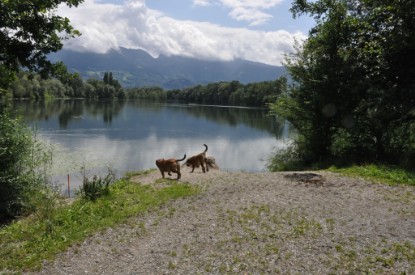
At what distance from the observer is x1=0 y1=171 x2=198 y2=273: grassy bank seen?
9.12 meters

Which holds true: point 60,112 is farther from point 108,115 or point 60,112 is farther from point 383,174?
point 383,174

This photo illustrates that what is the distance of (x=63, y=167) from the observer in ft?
102

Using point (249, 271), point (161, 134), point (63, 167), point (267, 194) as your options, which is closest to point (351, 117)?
point (267, 194)

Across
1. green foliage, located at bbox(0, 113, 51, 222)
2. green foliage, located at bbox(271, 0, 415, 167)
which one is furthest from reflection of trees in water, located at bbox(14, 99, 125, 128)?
green foliage, located at bbox(271, 0, 415, 167)

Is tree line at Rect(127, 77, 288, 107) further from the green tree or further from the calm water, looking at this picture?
the green tree

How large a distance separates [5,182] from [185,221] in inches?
310

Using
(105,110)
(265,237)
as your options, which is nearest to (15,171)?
(265,237)

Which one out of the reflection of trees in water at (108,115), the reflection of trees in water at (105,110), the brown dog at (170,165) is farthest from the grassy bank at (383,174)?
the reflection of trees in water at (105,110)

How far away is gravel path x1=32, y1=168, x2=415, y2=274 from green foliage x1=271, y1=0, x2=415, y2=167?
7.56m

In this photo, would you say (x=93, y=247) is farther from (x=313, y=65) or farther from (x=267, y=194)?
(x=313, y=65)

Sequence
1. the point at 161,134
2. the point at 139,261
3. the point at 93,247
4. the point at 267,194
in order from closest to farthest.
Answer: the point at 139,261, the point at 93,247, the point at 267,194, the point at 161,134

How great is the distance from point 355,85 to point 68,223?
17277 mm

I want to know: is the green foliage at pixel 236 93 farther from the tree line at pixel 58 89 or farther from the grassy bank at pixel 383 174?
the grassy bank at pixel 383 174

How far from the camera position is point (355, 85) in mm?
21281
